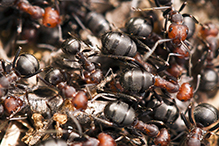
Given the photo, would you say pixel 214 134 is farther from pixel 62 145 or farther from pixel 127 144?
pixel 62 145

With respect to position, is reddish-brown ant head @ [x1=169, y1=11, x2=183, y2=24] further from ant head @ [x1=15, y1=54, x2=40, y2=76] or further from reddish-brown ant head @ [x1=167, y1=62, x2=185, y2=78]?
ant head @ [x1=15, y1=54, x2=40, y2=76]

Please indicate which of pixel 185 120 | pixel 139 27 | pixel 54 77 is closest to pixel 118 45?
pixel 139 27

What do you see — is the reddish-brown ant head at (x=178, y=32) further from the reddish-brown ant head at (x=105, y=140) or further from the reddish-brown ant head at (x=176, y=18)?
the reddish-brown ant head at (x=105, y=140)

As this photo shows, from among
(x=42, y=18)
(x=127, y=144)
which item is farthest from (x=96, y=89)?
(x=42, y=18)

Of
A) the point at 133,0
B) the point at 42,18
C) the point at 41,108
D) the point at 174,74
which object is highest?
the point at 133,0

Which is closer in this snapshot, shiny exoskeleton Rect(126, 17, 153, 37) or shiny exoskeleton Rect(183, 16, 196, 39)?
shiny exoskeleton Rect(126, 17, 153, 37)

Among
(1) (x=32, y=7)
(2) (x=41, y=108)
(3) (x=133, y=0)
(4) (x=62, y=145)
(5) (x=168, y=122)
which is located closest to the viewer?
(4) (x=62, y=145)

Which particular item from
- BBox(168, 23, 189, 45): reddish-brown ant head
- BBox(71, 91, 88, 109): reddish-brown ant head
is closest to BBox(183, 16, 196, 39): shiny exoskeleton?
BBox(168, 23, 189, 45): reddish-brown ant head

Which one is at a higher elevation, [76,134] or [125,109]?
[125,109]
